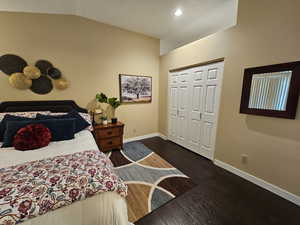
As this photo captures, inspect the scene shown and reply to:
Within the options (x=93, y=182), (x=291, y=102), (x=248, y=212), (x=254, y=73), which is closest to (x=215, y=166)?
(x=248, y=212)

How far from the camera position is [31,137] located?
5.55 ft

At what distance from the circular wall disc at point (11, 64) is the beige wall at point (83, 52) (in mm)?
84

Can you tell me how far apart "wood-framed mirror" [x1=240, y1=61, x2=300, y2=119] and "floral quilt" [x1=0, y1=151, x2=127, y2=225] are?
210cm

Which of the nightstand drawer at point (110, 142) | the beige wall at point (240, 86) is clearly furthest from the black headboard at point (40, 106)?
the beige wall at point (240, 86)

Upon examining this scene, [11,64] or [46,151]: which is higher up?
[11,64]

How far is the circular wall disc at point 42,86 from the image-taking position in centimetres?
242

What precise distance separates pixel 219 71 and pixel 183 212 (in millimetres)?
2310

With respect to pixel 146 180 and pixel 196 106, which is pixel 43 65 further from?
pixel 196 106

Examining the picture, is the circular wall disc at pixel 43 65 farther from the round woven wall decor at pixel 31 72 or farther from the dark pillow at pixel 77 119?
the dark pillow at pixel 77 119

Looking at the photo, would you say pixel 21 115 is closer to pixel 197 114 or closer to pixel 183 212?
pixel 183 212

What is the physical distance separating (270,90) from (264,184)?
→ 4.53 feet

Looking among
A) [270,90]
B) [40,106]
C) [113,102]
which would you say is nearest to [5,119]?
[40,106]

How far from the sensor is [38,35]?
2.36 meters

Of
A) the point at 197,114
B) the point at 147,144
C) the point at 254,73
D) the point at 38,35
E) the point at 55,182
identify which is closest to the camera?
the point at 55,182
